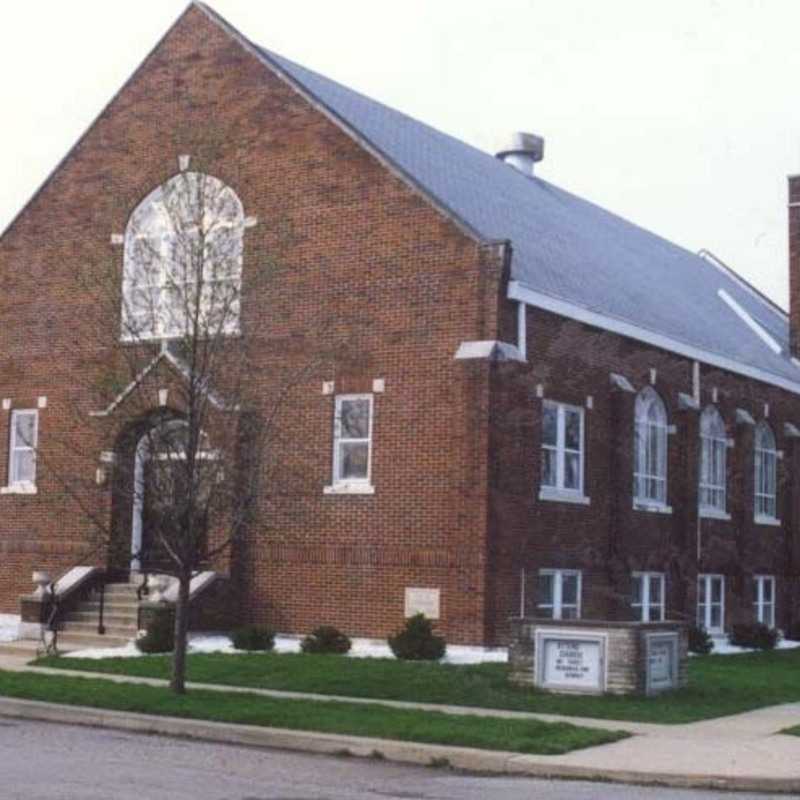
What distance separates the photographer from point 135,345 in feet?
62.3

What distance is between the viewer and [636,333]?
27.6m

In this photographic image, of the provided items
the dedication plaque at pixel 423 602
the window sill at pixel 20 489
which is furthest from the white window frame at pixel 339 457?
the window sill at pixel 20 489

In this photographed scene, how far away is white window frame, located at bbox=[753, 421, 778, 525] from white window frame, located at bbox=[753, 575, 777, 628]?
1.26 metres

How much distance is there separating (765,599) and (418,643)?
1440cm

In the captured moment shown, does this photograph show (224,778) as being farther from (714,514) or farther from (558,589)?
(714,514)

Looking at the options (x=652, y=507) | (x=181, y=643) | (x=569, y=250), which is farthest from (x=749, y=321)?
(x=181, y=643)

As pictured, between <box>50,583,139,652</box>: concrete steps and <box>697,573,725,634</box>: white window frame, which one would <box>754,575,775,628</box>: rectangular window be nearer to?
<box>697,573,725,634</box>: white window frame

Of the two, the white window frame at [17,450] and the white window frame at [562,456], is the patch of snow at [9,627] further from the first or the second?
the white window frame at [562,456]

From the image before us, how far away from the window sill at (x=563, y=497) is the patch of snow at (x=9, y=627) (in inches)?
367

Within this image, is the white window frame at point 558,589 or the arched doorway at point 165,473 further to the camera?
the white window frame at point 558,589

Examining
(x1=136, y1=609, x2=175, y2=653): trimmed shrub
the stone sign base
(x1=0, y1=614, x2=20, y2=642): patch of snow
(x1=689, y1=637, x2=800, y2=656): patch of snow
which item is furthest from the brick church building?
the stone sign base

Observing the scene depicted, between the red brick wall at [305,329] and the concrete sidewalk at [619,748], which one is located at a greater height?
Result: the red brick wall at [305,329]

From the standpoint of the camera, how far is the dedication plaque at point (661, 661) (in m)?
18.8

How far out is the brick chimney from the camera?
36.8 meters
